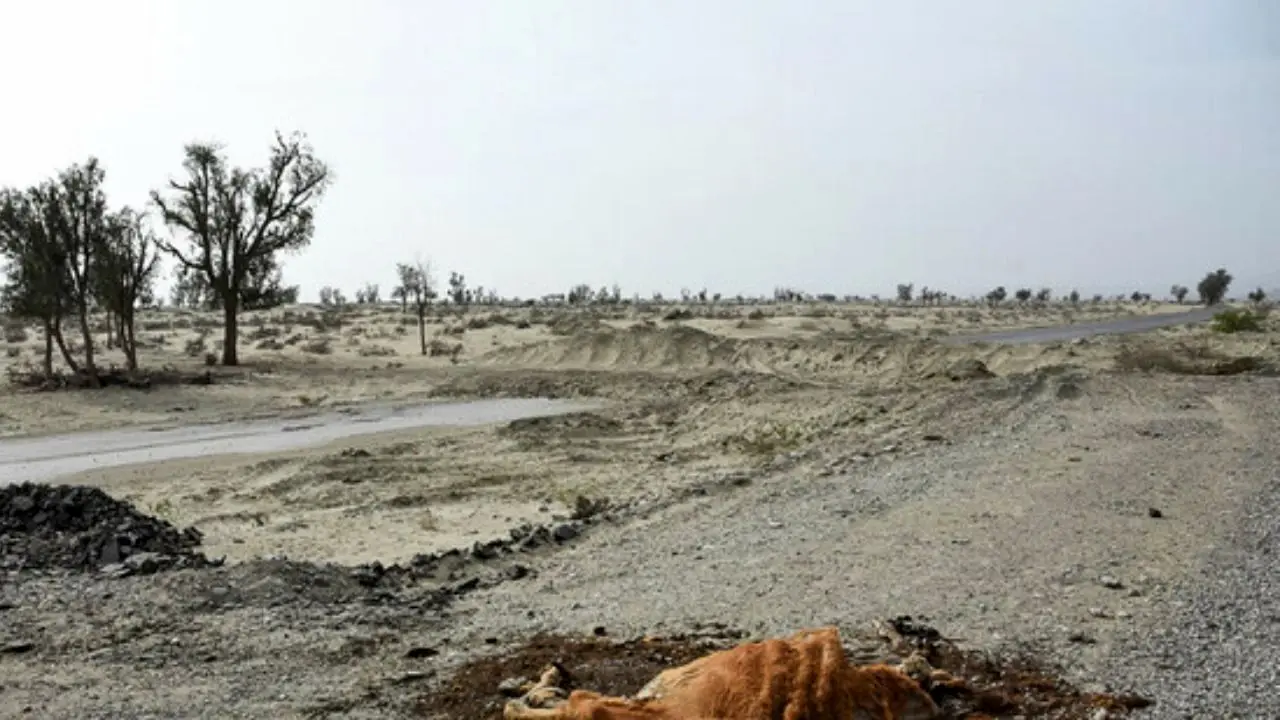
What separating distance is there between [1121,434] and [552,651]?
1058 centimetres

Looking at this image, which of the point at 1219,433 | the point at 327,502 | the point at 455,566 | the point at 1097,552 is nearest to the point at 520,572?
the point at 455,566

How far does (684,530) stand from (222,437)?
15.6 m

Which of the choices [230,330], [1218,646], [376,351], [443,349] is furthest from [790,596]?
[376,351]

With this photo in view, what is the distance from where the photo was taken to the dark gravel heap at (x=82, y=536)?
10461mm

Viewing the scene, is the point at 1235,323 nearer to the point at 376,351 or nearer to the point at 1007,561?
the point at 376,351

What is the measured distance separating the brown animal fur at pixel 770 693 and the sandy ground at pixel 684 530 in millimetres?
1418

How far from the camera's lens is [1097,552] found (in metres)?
9.43

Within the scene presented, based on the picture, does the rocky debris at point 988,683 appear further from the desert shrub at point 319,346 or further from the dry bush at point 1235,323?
the desert shrub at point 319,346

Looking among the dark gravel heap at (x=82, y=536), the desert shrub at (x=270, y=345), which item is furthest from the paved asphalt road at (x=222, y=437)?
the desert shrub at (x=270, y=345)

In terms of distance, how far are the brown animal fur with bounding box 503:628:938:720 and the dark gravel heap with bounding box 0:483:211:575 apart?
596cm

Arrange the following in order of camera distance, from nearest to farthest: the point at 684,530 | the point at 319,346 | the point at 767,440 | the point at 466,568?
1. the point at 466,568
2. the point at 684,530
3. the point at 767,440
4. the point at 319,346

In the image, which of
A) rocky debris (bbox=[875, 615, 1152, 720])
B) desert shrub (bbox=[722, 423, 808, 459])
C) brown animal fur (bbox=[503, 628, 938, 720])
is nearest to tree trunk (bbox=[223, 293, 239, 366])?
desert shrub (bbox=[722, 423, 808, 459])

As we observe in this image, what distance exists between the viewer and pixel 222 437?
2408 cm

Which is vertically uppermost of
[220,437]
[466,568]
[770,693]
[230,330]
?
[230,330]
